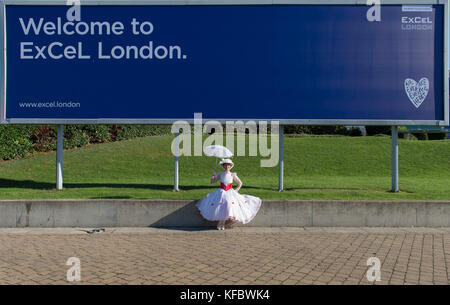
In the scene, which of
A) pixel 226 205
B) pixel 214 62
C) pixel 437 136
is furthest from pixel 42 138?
pixel 437 136

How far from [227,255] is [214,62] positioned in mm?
6612

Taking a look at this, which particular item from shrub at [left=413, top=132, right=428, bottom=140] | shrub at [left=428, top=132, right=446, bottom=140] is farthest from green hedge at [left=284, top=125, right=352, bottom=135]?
shrub at [left=428, top=132, right=446, bottom=140]

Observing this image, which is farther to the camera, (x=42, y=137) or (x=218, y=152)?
(x=42, y=137)

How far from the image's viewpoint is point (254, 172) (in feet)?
51.8

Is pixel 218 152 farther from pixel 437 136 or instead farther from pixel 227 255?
pixel 437 136

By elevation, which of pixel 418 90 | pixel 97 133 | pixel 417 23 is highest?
pixel 417 23

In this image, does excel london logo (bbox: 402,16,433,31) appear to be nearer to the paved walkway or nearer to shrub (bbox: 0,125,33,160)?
the paved walkway

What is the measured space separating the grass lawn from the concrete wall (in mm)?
789

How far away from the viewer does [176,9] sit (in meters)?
12.2

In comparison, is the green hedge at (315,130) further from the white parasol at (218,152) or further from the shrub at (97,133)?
the white parasol at (218,152)

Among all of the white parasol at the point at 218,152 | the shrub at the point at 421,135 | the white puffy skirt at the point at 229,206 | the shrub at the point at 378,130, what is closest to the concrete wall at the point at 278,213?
the white puffy skirt at the point at 229,206

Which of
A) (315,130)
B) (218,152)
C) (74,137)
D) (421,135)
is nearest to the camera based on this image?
(218,152)

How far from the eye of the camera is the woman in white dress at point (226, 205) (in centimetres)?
938

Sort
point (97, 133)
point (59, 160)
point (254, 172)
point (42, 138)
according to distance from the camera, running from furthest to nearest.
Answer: point (97, 133)
point (42, 138)
point (254, 172)
point (59, 160)
